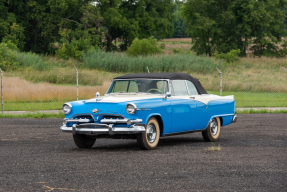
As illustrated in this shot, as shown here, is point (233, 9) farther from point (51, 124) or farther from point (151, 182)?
point (151, 182)

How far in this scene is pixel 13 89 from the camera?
87.3ft

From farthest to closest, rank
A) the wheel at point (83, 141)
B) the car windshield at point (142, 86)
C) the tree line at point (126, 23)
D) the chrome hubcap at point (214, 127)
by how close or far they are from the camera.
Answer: the tree line at point (126, 23), the chrome hubcap at point (214, 127), the car windshield at point (142, 86), the wheel at point (83, 141)

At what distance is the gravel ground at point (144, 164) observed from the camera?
6539 mm

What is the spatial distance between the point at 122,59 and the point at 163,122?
35.4m

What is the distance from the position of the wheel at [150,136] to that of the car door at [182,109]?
539 mm

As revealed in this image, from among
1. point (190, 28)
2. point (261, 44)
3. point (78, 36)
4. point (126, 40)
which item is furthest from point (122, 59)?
point (261, 44)

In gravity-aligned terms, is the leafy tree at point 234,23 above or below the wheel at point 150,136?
above

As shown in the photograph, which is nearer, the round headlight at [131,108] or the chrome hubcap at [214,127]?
the round headlight at [131,108]

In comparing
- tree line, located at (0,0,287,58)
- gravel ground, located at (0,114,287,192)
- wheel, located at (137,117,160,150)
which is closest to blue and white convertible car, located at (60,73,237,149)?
wheel, located at (137,117,160,150)

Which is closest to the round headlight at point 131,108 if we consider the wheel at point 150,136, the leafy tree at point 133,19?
the wheel at point 150,136

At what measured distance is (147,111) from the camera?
9641mm

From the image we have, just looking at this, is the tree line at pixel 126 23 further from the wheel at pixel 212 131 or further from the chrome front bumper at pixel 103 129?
the chrome front bumper at pixel 103 129

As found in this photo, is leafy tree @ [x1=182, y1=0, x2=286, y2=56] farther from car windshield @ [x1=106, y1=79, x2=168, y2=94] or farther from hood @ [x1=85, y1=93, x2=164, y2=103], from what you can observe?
hood @ [x1=85, y1=93, x2=164, y2=103]

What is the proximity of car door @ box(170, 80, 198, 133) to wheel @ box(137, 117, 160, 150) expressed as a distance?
1.77 feet
